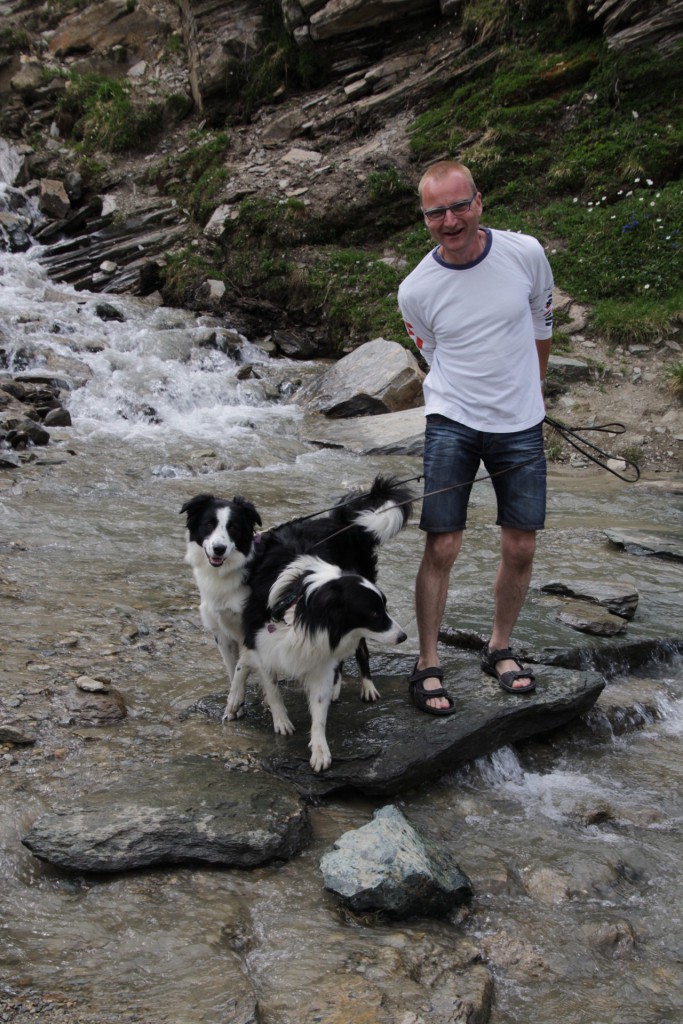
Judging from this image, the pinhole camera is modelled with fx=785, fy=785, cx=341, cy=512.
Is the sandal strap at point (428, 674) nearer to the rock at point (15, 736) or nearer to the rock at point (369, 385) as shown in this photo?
the rock at point (15, 736)

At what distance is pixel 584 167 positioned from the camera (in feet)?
45.9

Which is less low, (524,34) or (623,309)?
(524,34)

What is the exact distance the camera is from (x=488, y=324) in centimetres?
378

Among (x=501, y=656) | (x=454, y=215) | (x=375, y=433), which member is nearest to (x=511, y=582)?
(x=501, y=656)

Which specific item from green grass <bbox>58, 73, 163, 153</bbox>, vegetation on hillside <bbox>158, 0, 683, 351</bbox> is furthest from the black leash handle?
green grass <bbox>58, 73, 163, 153</bbox>

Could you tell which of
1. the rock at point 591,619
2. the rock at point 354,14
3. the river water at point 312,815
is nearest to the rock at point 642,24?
the rock at point 354,14

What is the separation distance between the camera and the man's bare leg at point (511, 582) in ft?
13.4

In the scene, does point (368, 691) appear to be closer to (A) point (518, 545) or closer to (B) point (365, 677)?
(B) point (365, 677)

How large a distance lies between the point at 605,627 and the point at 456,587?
3.99 ft

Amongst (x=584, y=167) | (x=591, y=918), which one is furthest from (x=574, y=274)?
(x=591, y=918)

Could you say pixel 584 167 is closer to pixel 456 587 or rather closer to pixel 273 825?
pixel 456 587

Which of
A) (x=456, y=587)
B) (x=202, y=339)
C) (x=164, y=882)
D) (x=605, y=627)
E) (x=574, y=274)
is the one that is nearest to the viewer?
(x=164, y=882)

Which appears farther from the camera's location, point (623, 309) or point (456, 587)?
point (623, 309)

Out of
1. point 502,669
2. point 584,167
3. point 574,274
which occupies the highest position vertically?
point 584,167
